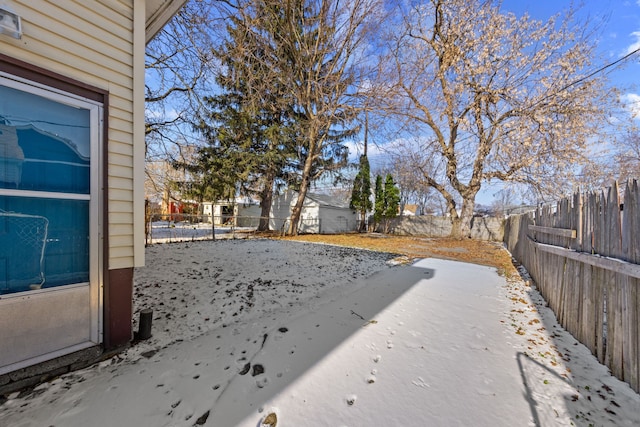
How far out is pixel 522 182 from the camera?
12156mm

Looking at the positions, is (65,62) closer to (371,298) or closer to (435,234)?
(371,298)

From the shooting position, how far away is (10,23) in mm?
1761

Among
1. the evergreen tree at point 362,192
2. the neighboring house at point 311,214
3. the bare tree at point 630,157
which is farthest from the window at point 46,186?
the bare tree at point 630,157

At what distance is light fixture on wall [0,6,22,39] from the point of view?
1.73m

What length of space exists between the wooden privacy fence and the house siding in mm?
4090

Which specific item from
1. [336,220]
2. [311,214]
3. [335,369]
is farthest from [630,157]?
[335,369]

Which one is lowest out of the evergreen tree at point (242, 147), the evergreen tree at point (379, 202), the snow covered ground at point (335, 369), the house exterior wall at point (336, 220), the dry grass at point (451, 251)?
the dry grass at point (451, 251)

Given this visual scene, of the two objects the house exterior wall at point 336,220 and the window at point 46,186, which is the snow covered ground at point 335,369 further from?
the house exterior wall at point 336,220

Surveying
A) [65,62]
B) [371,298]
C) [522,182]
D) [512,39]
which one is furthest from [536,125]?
[65,62]

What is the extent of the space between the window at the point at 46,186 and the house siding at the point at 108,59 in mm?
149

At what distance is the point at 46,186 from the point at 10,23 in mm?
1122

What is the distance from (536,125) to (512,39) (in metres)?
3.84

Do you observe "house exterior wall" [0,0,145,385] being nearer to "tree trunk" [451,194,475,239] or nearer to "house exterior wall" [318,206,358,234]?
"tree trunk" [451,194,475,239]

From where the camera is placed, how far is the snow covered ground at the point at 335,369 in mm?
1646
